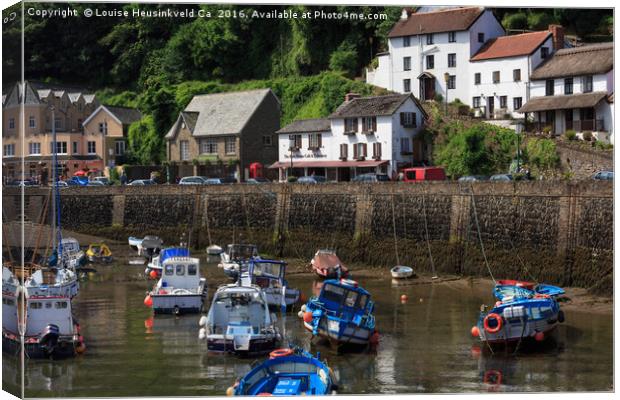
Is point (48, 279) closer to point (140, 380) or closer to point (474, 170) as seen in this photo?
point (140, 380)

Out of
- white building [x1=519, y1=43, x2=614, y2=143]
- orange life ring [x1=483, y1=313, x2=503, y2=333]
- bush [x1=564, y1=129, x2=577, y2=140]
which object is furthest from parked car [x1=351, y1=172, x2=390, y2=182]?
orange life ring [x1=483, y1=313, x2=503, y2=333]

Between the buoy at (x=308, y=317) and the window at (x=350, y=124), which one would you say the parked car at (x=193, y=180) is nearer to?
the window at (x=350, y=124)

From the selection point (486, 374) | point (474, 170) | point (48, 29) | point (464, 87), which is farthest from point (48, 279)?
point (474, 170)

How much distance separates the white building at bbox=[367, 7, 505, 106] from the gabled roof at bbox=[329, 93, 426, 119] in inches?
25.0

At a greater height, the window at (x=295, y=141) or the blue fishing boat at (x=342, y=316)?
the window at (x=295, y=141)

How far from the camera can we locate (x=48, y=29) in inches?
871

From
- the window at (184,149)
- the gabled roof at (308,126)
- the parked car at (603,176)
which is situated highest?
the gabled roof at (308,126)

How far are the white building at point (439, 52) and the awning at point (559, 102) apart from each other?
2358mm

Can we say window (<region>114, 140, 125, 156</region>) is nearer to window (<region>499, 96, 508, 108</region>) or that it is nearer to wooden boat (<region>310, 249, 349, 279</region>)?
wooden boat (<region>310, 249, 349, 279</region>)

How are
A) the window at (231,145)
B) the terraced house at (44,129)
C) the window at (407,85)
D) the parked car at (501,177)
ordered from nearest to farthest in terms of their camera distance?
the terraced house at (44,129)
the window at (407,85)
the parked car at (501,177)
the window at (231,145)

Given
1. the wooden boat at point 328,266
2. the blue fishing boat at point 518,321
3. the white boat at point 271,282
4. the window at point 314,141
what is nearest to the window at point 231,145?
the window at point 314,141

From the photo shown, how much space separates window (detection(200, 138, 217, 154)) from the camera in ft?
144

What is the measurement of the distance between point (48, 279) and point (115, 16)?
11.3 m

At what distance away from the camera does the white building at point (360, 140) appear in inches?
1599
